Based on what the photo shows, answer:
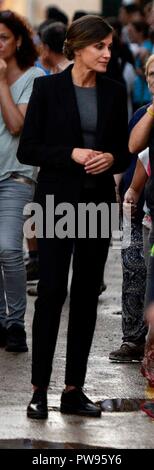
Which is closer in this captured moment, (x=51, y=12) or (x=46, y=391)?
(x=46, y=391)

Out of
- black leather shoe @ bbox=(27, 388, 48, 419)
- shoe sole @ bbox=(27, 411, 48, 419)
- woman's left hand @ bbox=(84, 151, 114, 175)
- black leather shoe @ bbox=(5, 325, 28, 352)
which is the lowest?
black leather shoe @ bbox=(5, 325, 28, 352)

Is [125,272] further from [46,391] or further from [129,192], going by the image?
[46,391]

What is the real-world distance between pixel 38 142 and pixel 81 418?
1.35 m

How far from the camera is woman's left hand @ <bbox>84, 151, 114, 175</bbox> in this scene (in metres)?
7.03

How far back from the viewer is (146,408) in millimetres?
7555

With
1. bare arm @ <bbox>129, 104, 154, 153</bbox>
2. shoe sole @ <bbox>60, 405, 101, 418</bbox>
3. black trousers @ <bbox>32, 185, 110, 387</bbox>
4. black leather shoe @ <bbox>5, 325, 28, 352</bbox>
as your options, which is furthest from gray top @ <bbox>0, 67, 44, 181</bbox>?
shoe sole @ <bbox>60, 405, 101, 418</bbox>

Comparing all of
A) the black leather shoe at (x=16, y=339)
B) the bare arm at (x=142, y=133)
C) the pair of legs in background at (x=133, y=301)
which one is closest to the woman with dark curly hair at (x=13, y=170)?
the black leather shoe at (x=16, y=339)

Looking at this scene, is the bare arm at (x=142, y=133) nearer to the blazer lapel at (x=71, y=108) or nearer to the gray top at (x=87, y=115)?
the gray top at (x=87, y=115)

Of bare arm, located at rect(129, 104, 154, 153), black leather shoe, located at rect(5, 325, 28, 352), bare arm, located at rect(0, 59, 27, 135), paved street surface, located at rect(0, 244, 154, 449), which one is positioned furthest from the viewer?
black leather shoe, located at rect(5, 325, 28, 352)

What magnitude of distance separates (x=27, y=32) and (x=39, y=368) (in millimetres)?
2667

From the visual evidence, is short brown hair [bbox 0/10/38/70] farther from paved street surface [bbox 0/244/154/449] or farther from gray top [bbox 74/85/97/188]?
gray top [bbox 74/85/97/188]

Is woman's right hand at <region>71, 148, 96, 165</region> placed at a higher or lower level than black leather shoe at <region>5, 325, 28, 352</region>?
higher

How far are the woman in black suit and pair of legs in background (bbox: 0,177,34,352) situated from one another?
5.18 feet

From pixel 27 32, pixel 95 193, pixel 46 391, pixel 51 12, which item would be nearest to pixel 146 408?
pixel 46 391
